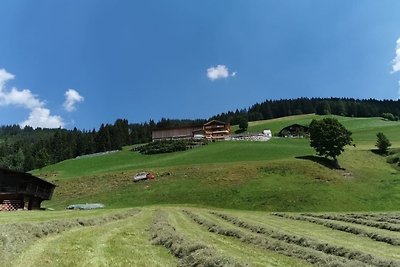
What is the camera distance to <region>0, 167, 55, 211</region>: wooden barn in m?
61.8

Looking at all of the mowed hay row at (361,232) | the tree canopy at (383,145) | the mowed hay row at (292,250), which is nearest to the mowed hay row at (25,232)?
the mowed hay row at (292,250)

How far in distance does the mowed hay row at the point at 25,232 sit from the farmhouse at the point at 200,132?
149 m

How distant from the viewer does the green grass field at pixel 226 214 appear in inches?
762

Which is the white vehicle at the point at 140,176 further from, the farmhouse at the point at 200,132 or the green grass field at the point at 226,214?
the farmhouse at the point at 200,132

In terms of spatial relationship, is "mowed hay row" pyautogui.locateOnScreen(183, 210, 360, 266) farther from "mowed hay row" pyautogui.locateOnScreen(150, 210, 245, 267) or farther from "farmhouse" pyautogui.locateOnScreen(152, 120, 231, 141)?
"farmhouse" pyautogui.locateOnScreen(152, 120, 231, 141)

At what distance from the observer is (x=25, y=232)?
23266mm

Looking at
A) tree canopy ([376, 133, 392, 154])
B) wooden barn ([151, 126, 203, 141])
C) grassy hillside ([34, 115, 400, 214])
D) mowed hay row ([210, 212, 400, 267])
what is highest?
wooden barn ([151, 126, 203, 141])

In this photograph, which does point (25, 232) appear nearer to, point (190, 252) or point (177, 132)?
point (190, 252)

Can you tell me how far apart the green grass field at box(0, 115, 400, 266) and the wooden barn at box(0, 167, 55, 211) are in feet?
20.5

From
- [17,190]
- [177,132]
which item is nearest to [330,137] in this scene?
[17,190]

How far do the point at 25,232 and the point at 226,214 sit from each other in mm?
25251

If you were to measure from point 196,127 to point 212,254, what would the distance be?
591ft

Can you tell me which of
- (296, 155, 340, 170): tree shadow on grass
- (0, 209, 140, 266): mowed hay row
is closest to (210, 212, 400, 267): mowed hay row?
(0, 209, 140, 266): mowed hay row

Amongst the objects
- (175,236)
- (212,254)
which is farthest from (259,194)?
(212,254)
